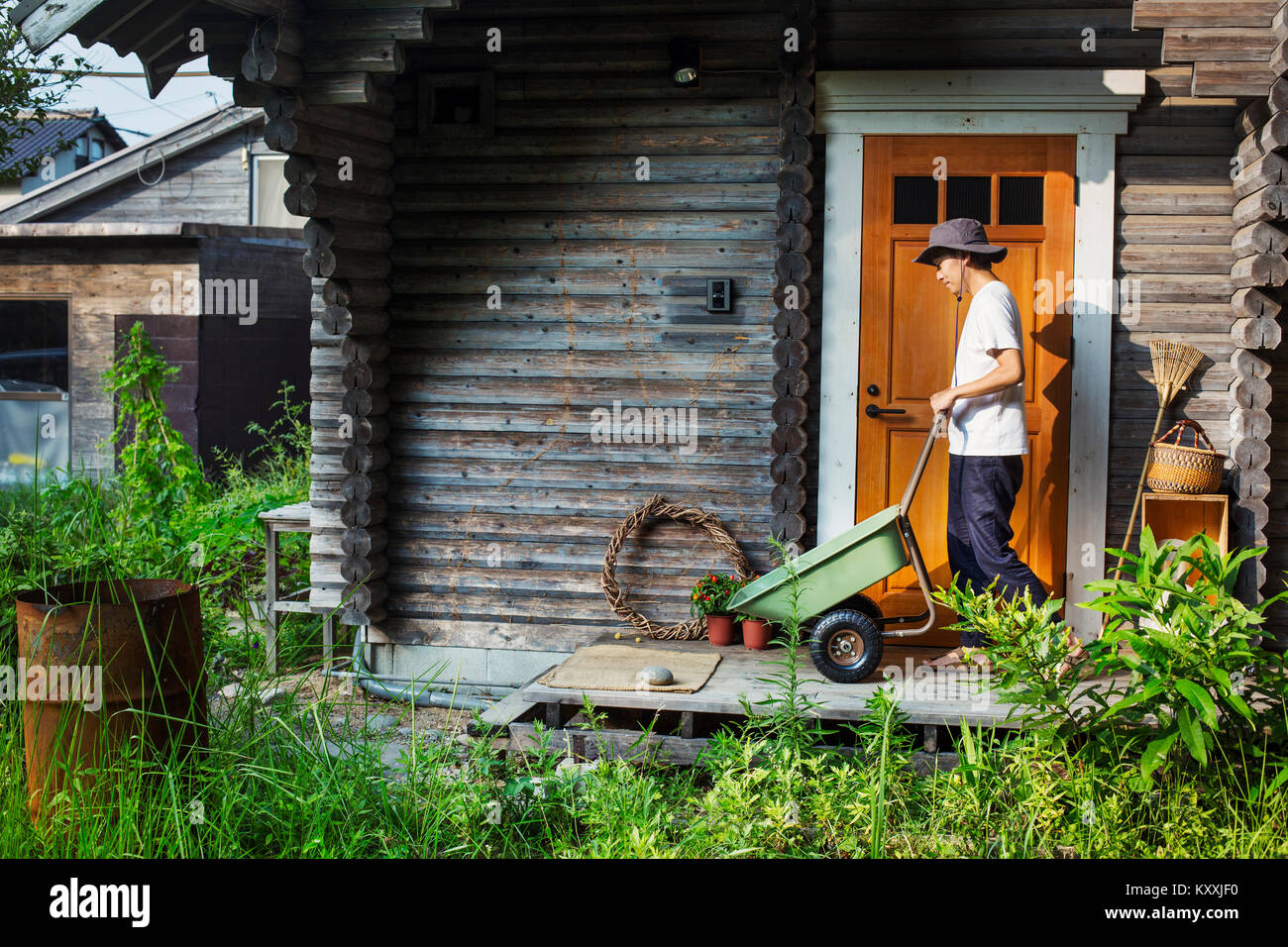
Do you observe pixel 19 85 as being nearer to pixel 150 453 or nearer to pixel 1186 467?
pixel 150 453

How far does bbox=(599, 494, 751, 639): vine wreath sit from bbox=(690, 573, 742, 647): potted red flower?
0.40 ft

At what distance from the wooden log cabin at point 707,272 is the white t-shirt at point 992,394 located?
81cm

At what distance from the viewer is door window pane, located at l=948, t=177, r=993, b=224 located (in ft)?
20.9

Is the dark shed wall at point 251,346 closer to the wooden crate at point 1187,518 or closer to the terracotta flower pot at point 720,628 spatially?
the terracotta flower pot at point 720,628

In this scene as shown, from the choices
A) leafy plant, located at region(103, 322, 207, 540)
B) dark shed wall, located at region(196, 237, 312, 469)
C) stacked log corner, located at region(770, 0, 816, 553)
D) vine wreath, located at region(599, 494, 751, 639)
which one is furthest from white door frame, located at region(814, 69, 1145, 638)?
dark shed wall, located at region(196, 237, 312, 469)

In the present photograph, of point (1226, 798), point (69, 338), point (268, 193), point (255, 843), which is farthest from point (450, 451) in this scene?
point (268, 193)

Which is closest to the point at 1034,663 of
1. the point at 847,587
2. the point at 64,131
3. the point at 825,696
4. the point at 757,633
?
the point at 825,696

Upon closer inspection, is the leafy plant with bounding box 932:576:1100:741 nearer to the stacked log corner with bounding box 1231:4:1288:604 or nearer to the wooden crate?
the wooden crate

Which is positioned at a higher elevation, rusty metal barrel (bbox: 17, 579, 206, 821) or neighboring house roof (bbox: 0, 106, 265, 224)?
neighboring house roof (bbox: 0, 106, 265, 224)

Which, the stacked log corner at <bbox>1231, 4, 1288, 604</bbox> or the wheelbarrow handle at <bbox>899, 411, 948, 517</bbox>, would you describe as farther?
the stacked log corner at <bbox>1231, 4, 1288, 604</bbox>

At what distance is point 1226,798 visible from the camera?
378cm

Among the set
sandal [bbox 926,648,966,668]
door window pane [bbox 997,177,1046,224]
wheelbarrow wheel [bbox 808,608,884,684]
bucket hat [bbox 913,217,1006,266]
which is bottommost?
sandal [bbox 926,648,966,668]

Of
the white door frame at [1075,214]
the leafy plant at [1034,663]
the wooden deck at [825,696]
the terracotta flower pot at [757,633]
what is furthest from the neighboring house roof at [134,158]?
the leafy plant at [1034,663]

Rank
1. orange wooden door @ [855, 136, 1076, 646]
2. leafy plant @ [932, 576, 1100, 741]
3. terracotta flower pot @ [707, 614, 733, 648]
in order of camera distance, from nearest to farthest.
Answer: leafy plant @ [932, 576, 1100, 741] < terracotta flower pot @ [707, 614, 733, 648] < orange wooden door @ [855, 136, 1076, 646]
